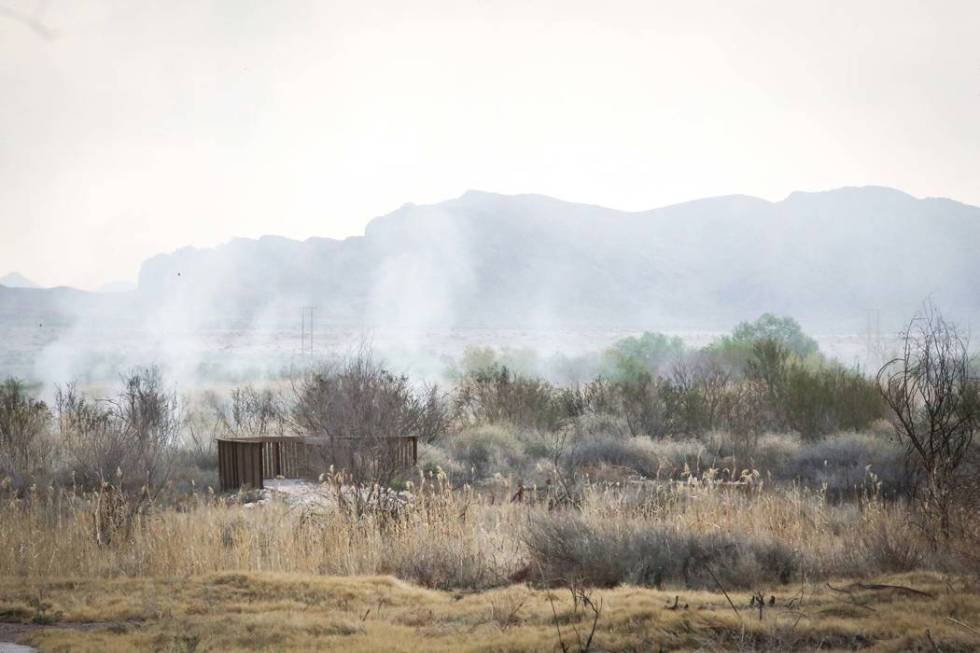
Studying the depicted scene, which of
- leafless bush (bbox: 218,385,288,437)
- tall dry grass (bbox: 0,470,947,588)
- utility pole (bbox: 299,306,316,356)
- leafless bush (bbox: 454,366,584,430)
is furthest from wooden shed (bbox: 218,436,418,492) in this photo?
utility pole (bbox: 299,306,316,356)

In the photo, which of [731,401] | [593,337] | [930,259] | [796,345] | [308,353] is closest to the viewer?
[731,401]

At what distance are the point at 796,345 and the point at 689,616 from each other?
47.5m

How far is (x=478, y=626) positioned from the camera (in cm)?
849

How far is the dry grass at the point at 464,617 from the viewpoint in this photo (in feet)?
25.6

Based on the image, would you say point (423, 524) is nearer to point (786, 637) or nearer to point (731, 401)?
point (786, 637)

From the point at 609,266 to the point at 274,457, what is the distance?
79298mm

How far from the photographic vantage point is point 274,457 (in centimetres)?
2070

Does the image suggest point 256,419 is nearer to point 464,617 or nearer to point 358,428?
point 358,428

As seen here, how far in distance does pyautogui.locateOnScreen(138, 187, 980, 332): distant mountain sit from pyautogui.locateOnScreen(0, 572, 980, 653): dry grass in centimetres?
7834

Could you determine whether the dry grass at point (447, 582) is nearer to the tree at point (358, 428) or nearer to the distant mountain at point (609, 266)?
the tree at point (358, 428)

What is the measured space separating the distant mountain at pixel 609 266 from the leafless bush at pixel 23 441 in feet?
208

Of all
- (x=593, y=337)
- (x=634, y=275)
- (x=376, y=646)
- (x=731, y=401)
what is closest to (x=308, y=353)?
(x=593, y=337)

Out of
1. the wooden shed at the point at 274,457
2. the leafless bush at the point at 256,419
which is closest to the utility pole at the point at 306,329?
the leafless bush at the point at 256,419

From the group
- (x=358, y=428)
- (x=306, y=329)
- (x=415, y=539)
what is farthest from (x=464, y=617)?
(x=306, y=329)
